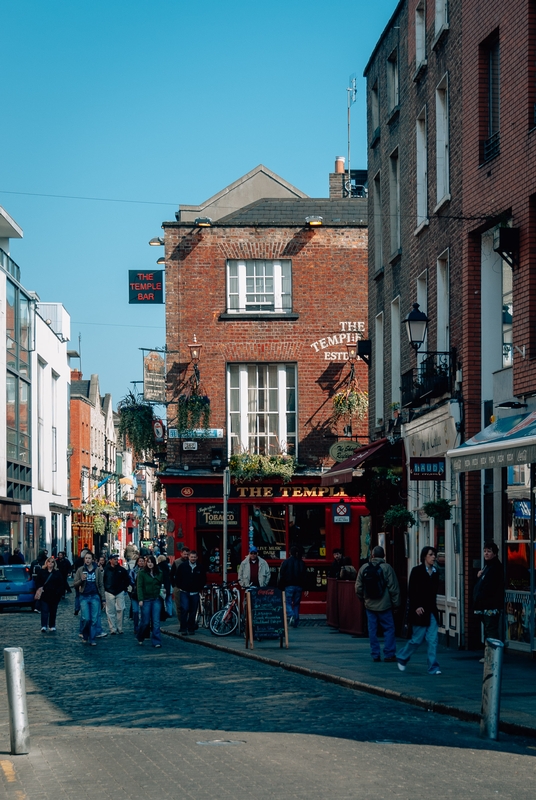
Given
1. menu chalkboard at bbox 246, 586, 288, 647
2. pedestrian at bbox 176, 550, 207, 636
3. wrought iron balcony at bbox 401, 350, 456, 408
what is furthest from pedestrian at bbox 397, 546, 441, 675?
pedestrian at bbox 176, 550, 207, 636

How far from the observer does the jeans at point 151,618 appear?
2311cm

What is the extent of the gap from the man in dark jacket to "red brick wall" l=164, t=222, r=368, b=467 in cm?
1882

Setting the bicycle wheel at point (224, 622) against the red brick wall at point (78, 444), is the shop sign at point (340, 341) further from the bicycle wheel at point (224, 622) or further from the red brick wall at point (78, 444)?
the red brick wall at point (78, 444)

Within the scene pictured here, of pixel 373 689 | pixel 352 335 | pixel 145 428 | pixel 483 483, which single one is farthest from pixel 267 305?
pixel 373 689

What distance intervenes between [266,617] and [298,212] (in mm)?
18658

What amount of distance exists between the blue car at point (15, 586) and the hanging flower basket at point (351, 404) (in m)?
10.1

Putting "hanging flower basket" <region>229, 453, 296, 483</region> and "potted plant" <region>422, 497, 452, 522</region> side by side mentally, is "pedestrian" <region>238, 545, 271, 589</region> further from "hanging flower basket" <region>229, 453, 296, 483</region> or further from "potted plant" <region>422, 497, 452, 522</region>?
"hanging flower basket" <region>229, 453, 296, 483</region>

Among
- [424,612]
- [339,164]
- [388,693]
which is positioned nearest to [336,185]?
[339,164]

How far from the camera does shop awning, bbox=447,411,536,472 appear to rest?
1603cm

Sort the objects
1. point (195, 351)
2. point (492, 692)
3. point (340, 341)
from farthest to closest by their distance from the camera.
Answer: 1. point (340, 341)
2. point (195, 351)
3. point (492, 692)

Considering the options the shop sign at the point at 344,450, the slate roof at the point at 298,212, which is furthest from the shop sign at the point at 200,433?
the shop sign at the point at 344,450

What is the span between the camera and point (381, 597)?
18.9m

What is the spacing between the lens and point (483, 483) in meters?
20.9

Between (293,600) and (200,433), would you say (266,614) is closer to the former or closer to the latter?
(293,600)
